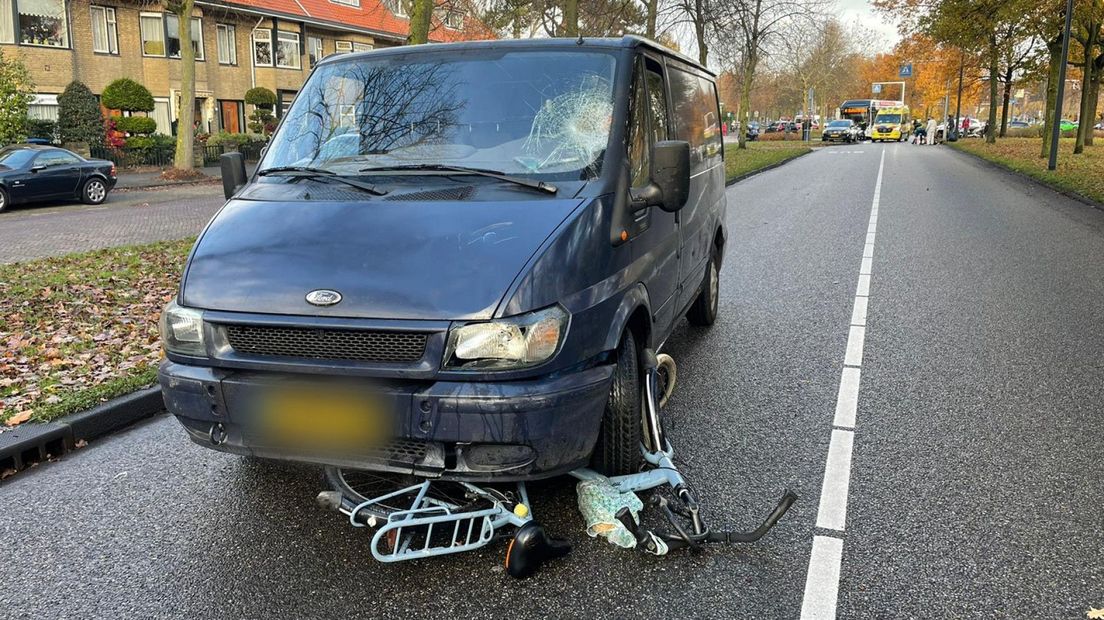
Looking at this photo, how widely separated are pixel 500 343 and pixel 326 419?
2.41 ft

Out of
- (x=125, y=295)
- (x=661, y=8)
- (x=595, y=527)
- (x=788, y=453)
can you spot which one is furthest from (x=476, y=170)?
(x=661, y=8)

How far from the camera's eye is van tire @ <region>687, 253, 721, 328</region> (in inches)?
267

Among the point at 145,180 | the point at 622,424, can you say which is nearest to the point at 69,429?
the point at 622,424

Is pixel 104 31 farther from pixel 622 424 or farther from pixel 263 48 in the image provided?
pixel 622 424

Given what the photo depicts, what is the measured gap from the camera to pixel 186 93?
26953 mm

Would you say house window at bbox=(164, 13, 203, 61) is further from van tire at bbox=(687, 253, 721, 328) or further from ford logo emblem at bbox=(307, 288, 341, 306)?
ford logo emblem at bbox=(307, 288, 341, 306)

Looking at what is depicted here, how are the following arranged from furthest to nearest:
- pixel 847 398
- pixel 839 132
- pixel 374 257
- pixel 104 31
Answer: pixel 839 132 → pixel 104 31 → pixel 847 398 → pixel 374 257

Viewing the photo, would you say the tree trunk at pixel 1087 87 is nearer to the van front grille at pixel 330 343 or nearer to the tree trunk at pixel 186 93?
the tree trunk at pixel 186 93

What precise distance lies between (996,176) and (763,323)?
902 inches

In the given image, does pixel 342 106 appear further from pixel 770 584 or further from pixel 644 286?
pixel 770 584

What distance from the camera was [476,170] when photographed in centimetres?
393

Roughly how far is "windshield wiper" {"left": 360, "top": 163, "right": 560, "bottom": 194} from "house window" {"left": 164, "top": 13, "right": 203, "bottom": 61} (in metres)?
35.6

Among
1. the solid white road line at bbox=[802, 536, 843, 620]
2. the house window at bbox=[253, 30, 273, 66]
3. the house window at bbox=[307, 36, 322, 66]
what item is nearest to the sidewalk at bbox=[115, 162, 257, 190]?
the house window at bbox=[253, 30, 273, 66]

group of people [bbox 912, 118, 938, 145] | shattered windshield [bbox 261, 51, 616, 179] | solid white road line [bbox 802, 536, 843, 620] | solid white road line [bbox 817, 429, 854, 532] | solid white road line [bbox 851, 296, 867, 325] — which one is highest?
group of people [bbox 912, 118, 938, 145]
